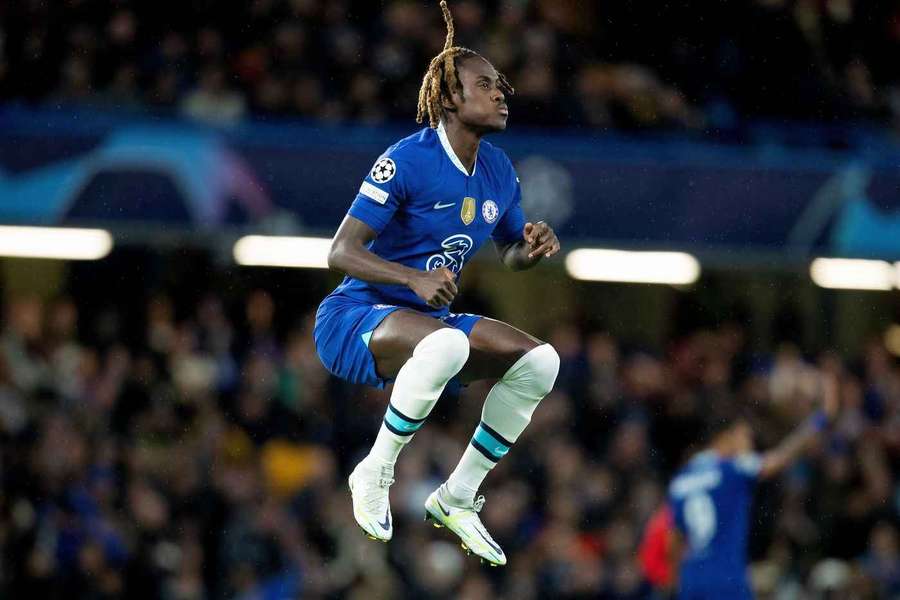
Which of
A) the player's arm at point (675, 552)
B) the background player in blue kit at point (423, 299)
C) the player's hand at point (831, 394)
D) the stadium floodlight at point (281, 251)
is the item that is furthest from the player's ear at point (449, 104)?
the stadium floodlight at point (281, 251)

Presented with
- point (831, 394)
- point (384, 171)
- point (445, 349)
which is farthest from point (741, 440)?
Answer: point (384, 171)

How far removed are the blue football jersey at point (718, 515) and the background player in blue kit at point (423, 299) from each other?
13.4 feet

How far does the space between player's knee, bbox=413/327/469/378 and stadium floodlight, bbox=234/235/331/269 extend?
8168 mm

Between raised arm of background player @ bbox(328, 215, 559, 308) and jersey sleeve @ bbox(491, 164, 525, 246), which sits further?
jersey sleeve @ bbox(491, 164, 525, 246)

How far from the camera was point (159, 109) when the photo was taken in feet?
46.5

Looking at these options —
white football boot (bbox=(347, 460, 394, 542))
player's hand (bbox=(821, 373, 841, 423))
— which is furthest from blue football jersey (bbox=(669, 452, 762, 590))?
white football boot (bbox=(347, 460, 394, 542))

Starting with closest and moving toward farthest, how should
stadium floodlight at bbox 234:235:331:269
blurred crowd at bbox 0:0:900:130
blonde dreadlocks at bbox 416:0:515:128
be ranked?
1. blonde dreadlocks at bbox 416:0:515:128
2. blurred crowd at bbox 0:0:900:130
3. stadium floodlight at bbox 234:235:331:269

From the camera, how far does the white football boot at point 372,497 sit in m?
6.79

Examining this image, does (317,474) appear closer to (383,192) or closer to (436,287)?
(383,192)

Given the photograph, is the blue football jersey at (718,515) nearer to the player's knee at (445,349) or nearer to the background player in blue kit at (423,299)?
the background player in blue kit at (423,299)

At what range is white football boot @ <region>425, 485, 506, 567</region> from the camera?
706 cm

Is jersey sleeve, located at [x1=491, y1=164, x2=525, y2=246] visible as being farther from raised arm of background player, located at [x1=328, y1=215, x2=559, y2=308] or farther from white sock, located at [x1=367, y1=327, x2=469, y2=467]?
white sock, located at [x1=367, y1=327, x2=469, y2=467]

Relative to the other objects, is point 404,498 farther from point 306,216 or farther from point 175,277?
point 175,277

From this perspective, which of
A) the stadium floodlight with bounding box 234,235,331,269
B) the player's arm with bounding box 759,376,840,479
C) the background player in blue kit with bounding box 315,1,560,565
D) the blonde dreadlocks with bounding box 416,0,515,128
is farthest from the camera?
the stadium floodlight with bounding box 234,235,331,269
